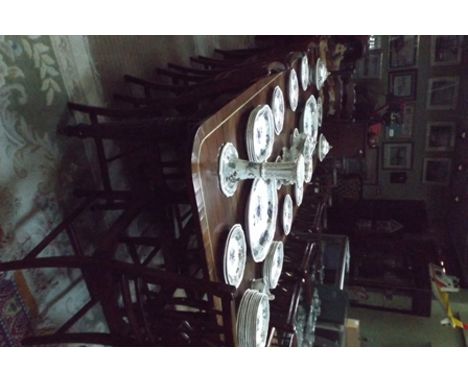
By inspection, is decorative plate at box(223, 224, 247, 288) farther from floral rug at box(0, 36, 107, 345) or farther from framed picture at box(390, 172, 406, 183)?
framed picture at box(390, 172, 406, 183)

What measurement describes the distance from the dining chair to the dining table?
0.07 m

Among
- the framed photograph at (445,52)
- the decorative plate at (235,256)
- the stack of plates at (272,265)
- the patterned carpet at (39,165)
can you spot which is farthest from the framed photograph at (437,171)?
the patterned carpet at (39,165)

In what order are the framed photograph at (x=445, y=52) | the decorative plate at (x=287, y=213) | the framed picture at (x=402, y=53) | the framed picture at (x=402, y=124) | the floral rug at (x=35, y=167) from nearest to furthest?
the floral rug at (x=35, y=167), the decorative plate at (x=287, y=213), the framed photograph at (x=445, y=52), the framed picture at (x=402, y=53), the framed picture at (x=402, y=124)

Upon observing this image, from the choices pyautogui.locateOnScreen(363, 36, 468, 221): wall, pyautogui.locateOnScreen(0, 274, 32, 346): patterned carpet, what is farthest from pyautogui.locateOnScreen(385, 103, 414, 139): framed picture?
pyautogui.locateOnScreen(0, 274, 32, 346): patterned carpet

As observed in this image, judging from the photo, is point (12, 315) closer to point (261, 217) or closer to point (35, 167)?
point (35, 167)

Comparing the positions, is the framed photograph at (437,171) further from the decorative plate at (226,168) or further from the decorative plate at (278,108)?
the decorative plate at (226,168)

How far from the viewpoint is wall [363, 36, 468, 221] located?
10.2 ft

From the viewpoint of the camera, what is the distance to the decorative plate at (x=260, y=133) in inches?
39.7

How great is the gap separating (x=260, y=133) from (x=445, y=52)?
2.80 meters

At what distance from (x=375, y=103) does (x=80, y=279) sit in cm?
311

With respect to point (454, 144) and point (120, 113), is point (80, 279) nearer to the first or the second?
point (120, 113)

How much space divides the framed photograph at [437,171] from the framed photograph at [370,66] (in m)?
0.99

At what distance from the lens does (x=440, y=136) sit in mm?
3346

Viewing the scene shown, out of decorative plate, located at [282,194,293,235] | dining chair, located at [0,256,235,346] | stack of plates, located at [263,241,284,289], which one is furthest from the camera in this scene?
decorative plate, located at [282,194,293,235]
